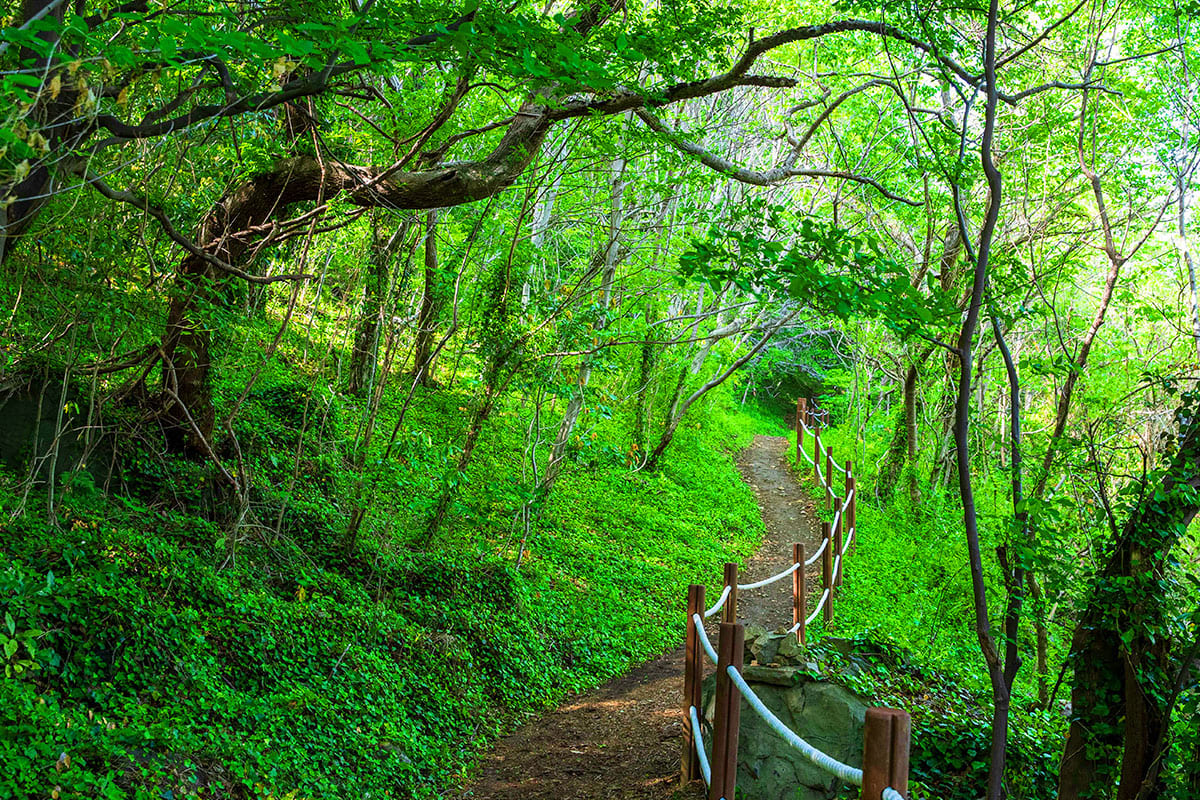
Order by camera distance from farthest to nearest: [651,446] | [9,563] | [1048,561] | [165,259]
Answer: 1. [651,446]
2. [165,259]
3. [9,563]
4. [1048,561]

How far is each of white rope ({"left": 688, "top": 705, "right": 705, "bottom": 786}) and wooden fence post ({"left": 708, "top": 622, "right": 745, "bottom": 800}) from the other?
0.12 metres

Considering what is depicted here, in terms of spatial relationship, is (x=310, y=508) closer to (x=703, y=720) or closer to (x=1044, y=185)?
→ (x=703, y=720)

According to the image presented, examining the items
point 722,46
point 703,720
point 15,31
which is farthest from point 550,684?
point 15,31

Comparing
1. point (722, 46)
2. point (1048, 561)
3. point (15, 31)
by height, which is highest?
point (722, 46)

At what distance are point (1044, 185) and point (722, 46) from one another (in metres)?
6.34

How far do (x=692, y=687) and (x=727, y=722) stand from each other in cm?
120

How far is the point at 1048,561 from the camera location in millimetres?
4270

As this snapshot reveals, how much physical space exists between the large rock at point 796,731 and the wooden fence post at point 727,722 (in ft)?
2.40

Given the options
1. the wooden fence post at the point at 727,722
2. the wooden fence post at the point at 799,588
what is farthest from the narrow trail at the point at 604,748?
the wooden fence post at the point at 799,588

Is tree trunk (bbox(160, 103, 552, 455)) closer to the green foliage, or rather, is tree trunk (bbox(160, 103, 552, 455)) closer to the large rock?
the green foliage

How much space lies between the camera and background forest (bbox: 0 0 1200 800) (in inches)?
158

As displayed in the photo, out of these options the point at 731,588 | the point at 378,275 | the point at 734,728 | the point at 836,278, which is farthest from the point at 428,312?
the point at 734,728

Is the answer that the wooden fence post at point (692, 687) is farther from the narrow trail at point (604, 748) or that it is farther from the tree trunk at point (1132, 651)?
the tree trunk at point (1132, 651)

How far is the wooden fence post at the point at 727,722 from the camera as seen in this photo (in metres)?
4.00
